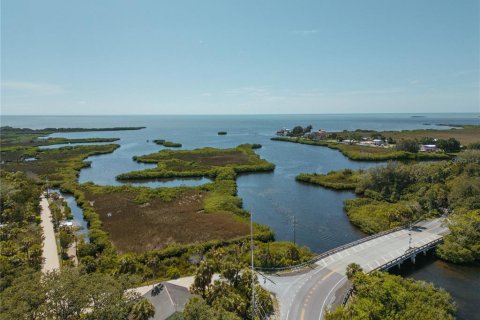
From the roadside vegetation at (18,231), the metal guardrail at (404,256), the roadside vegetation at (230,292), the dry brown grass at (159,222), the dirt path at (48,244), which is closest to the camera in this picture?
the roadside vegetation at (230,292)

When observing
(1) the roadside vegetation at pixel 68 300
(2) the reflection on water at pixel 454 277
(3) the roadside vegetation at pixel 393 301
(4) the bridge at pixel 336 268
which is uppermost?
(1) the roadside vegetation at pixel 68 300

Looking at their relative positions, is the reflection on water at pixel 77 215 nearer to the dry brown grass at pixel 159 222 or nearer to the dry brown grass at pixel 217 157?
the dry brown grass at pixel 159 222

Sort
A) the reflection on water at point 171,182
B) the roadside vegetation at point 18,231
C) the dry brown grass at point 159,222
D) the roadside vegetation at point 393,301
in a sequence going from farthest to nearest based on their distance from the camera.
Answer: the reflection on water at point 171,182 < the dry brown grass at point 159,222 < the roadside vegetation at point 18,231 < the roadside vegetation at point 393,301

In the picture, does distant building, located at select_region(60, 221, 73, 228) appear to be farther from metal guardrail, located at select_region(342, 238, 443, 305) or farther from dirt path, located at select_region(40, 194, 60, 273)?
metal guardrail, located at select_region(342, 238, 443, 305)

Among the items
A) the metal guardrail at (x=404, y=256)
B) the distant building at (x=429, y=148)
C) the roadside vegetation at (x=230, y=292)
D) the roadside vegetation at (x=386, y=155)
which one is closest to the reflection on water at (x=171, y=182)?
the roadside vegetation at (x=230, y=292)

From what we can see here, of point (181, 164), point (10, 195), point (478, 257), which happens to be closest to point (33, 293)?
point (10, 195)

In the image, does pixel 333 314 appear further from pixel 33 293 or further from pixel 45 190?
pixel 45 190
